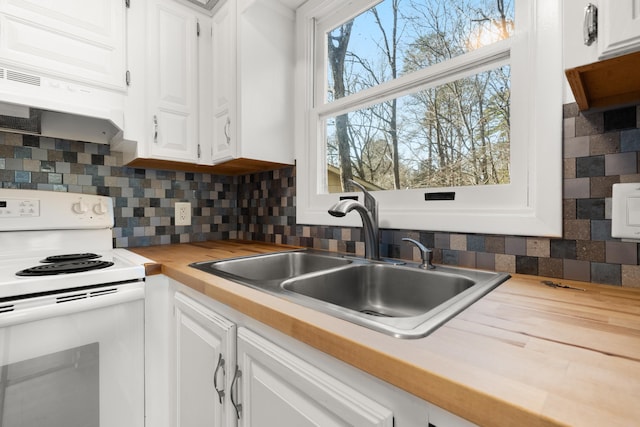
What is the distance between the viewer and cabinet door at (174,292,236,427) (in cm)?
83

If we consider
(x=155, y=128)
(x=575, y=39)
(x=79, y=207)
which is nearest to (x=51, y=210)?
(x=79, y=207)

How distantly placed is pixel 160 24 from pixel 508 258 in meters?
1.85

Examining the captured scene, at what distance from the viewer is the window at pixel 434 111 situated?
0.90 m

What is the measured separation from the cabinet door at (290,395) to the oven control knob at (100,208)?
1.18 meters

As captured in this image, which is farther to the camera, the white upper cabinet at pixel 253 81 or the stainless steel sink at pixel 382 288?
the white upper cabinet at pixel 253 81

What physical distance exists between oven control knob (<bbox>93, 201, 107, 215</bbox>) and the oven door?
0.64 metres

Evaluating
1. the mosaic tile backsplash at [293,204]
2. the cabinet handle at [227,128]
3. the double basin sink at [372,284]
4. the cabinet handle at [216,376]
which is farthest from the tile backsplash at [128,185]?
the cabinet handle at [216,376]

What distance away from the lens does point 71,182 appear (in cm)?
150

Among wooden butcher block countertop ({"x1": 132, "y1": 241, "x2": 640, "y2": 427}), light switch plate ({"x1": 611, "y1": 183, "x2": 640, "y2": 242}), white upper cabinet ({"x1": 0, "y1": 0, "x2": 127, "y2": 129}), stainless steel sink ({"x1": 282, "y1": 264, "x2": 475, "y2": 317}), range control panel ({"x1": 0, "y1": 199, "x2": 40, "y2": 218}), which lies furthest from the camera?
range control panel ({"x1": 0, "y1": 199, "x2": 40, "y2": 218})

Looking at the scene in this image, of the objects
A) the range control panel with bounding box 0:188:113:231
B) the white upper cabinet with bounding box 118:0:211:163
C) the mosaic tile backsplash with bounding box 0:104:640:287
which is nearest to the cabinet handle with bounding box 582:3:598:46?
the mosaic tile backsplash with bounding box 0:104:640:287

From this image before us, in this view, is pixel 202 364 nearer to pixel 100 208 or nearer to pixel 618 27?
pixel 100 208

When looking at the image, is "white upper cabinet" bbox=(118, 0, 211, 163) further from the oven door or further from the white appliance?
the oven door

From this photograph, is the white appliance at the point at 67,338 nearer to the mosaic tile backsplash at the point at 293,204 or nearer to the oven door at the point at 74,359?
the oven door at the point at 74,359

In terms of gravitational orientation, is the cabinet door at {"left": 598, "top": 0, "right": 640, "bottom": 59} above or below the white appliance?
above
